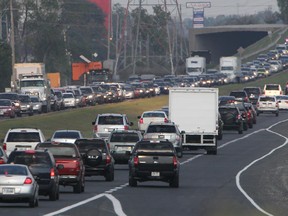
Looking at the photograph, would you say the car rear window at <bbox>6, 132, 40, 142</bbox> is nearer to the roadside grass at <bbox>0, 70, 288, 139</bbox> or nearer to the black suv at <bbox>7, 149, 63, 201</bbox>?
the black suv at <bbox>7, 149, 63, 201</bbox>

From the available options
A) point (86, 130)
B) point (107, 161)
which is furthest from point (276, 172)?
point (86, 130)

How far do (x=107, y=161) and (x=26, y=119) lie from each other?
41582 millimetres

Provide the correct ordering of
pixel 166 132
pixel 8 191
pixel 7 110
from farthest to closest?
pixel 7 110 → pixel 166 132 → pixel 8 191

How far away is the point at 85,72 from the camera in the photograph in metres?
152

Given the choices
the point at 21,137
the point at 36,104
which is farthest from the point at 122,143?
the point at 36,104

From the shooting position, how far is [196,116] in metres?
63.4

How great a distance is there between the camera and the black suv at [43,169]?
3572cm

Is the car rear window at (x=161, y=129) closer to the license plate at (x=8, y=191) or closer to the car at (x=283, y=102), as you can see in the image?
the license plate at (x=8, y=191)

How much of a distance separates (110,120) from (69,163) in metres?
25.3

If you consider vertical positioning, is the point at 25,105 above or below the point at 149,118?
below

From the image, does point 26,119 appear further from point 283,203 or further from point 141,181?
point 283,203

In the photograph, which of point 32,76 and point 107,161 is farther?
point 32,76

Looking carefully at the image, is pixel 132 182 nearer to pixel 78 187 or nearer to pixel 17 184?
pixel 78 187

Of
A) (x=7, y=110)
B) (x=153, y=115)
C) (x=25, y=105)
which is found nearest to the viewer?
(x=153, y=115)
